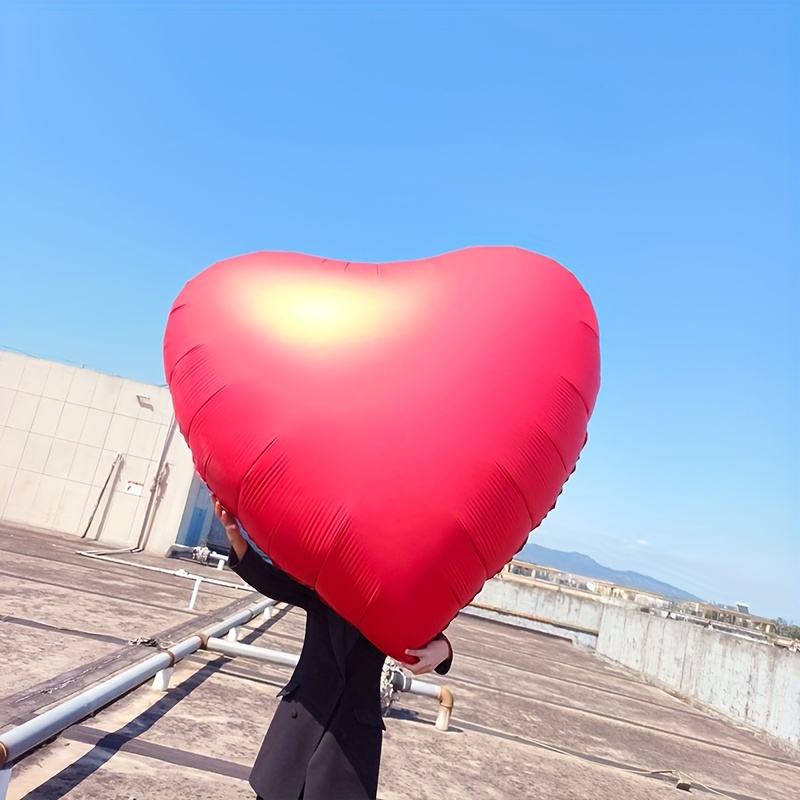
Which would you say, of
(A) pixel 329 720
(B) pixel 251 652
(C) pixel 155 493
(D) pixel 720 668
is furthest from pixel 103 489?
(A) pixel 329 720

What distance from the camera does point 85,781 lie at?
2.91 m

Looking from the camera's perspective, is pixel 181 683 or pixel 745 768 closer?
pixel 181 683

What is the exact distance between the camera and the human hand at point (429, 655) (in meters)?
1.87

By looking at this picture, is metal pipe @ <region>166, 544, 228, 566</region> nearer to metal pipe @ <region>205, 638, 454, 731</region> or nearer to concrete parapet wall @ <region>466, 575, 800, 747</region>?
concrete parapet wall @ <region>466, 575, 800, 747</region>

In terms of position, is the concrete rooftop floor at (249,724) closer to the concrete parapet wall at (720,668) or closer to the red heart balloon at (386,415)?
the concrete parapet wall at (720,668)

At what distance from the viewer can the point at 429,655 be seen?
6.18 feet

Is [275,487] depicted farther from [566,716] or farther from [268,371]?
[566,716]

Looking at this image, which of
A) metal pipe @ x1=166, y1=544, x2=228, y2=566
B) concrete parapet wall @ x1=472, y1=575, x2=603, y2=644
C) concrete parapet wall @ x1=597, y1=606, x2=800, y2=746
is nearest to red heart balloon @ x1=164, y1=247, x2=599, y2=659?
concrete parapet wall @ x1=597, y1=606, x2=800, y2=746

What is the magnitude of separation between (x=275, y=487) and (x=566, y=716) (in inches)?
268

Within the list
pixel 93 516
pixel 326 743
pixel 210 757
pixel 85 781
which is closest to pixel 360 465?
pixel 326 743

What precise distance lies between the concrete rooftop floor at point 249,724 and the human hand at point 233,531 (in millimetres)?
1685

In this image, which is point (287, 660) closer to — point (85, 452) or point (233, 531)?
point (233, 531)

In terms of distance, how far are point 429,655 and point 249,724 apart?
299 cm

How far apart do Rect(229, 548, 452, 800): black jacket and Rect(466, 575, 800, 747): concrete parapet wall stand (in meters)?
9.00
